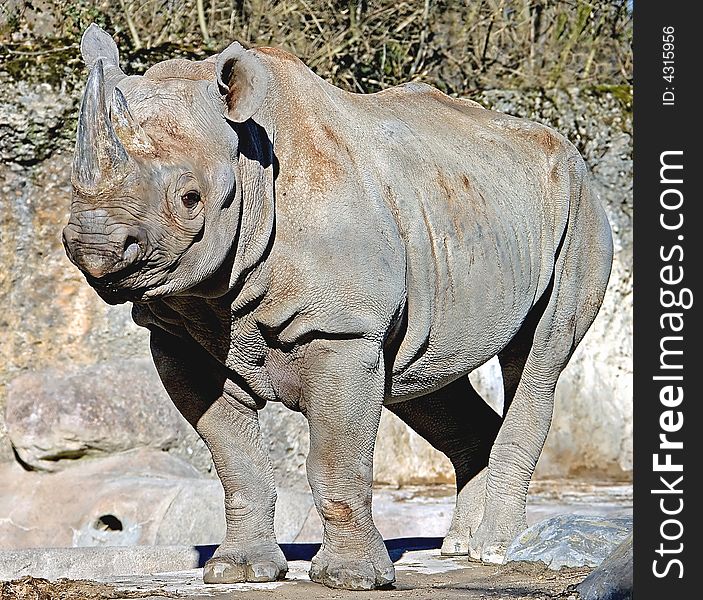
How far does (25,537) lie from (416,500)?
2676mm

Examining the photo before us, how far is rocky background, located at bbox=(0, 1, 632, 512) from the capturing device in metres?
10.2

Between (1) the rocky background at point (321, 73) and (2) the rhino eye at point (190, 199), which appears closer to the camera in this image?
(2) the rhino eye at point (190, 199)

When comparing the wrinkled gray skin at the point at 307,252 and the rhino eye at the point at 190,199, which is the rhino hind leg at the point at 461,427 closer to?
the wrinkled gray skin at the point at 307,252

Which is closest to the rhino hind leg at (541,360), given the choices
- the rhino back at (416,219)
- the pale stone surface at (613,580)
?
the rhino back at (416,219)

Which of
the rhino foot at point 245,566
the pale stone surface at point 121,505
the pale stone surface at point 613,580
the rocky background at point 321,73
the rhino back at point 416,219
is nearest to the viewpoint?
the pale stone surface at point 613,580

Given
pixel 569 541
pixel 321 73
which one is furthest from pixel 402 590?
pixel 321 73

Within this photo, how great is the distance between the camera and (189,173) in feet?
15.3

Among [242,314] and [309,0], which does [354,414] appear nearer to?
[242,314]

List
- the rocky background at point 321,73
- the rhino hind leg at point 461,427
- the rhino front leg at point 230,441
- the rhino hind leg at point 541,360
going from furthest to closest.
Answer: the rocky background at point 321,73 < the rhino hind leg at point 461,427 < the rhino hind leg at point 541,360 < the rhino front leg at point 230,441

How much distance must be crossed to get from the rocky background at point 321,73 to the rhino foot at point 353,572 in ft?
13.0

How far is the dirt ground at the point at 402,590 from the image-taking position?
508 centimetres
